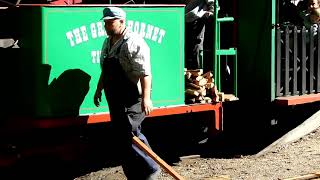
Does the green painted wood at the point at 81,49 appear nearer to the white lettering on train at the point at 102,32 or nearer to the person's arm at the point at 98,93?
the white lettering on train at the point at 102,32

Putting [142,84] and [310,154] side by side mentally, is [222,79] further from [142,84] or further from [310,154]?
[142,84]

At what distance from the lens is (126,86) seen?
5922 millimetres

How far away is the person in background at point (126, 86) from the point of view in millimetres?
5758

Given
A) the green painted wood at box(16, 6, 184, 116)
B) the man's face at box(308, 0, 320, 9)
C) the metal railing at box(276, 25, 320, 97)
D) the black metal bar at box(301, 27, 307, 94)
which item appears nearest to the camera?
the green painted wood at box(16, 6, 184, 116)

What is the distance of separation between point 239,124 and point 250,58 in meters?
0.88

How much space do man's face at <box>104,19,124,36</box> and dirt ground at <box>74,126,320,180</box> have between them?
69.3 inches

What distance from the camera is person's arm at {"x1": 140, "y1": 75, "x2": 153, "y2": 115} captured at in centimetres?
569

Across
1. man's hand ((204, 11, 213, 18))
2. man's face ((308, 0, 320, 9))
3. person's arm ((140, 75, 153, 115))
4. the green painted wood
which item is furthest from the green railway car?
person's arm ((140, 75, 153, 115))

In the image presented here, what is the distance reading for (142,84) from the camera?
576 centimetres

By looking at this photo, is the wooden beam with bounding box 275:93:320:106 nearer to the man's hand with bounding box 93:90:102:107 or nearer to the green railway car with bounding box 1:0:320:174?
the green railway car with bounding box 1:0:320:174

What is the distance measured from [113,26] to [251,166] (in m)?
2.59

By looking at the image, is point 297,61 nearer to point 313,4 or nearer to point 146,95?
point 313,4

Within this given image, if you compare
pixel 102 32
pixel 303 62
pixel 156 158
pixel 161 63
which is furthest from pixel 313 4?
pixel 156 158

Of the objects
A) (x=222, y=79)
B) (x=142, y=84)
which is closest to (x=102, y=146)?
(x=142, y=84)
